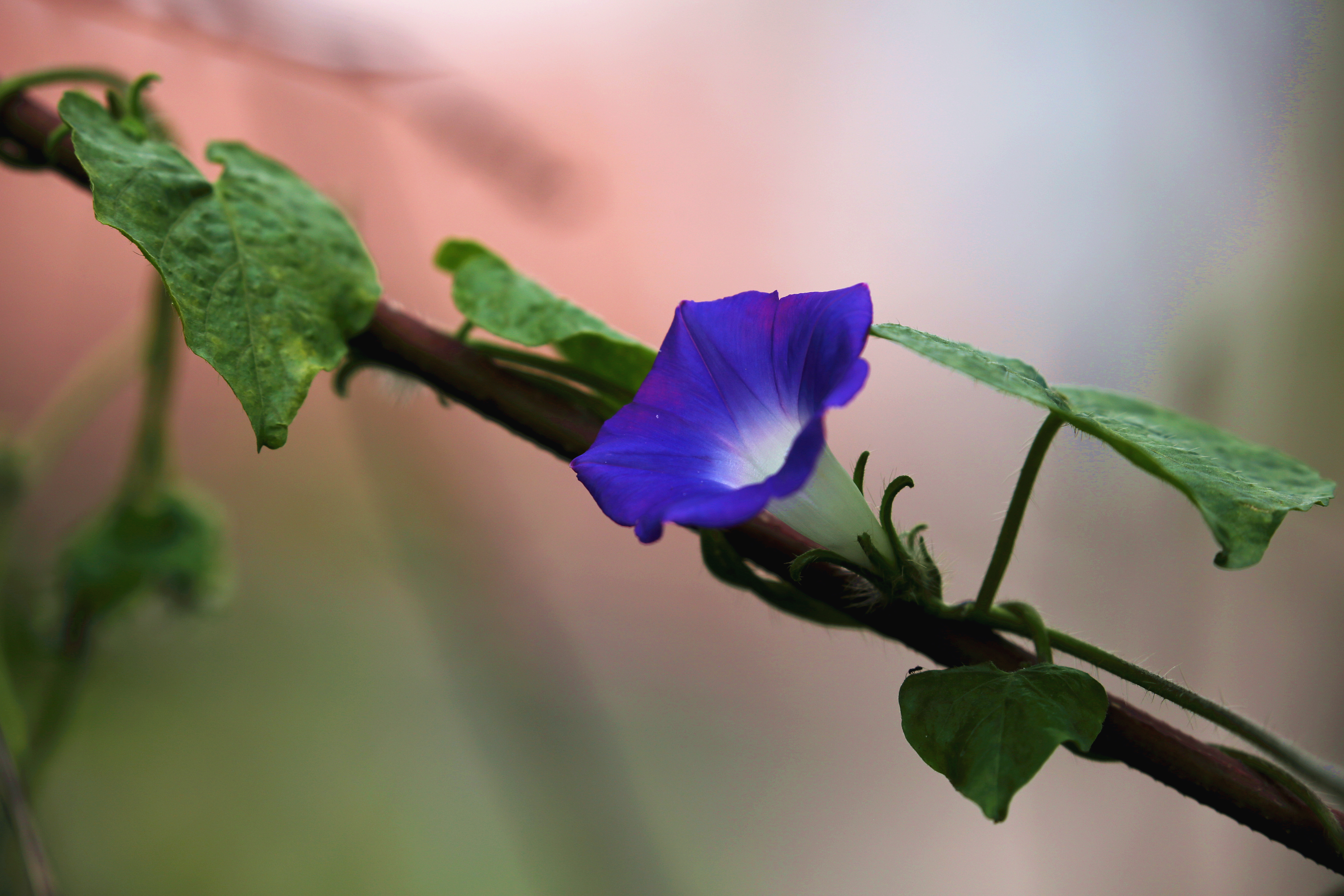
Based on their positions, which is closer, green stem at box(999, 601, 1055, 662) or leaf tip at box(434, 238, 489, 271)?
green stem at box(999, 601, 1055, 662)

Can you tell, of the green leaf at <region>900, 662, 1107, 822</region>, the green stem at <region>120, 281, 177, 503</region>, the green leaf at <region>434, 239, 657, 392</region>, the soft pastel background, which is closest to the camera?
the green leaf at <region>900, 662, 1107, 822</region>

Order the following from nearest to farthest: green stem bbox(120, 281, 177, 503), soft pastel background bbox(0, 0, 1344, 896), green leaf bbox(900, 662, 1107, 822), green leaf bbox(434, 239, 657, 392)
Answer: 1. green leaf bbox(900, 662, 1107, 822)
2. green leaf bbox(434, 239, 657, 392)
3. green stem bbox(120, 281, 177, 503)
4. soft pastel background bbox(0, 0, 1344, 896)

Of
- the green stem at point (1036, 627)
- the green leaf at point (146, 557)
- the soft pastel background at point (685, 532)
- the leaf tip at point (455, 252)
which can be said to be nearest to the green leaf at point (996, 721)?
the green stem at point (1036, 627)

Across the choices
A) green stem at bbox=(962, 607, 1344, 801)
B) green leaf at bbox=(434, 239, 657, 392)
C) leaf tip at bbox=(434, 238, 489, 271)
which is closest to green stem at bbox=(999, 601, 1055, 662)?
green stem at bbox=(962, 607, 1344, 801)

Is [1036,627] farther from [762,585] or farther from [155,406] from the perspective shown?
[155,406]

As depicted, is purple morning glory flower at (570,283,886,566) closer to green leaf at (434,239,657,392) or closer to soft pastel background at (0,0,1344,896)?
green leaf at (434,239,657,392)

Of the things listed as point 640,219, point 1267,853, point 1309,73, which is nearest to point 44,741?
point 640,219
